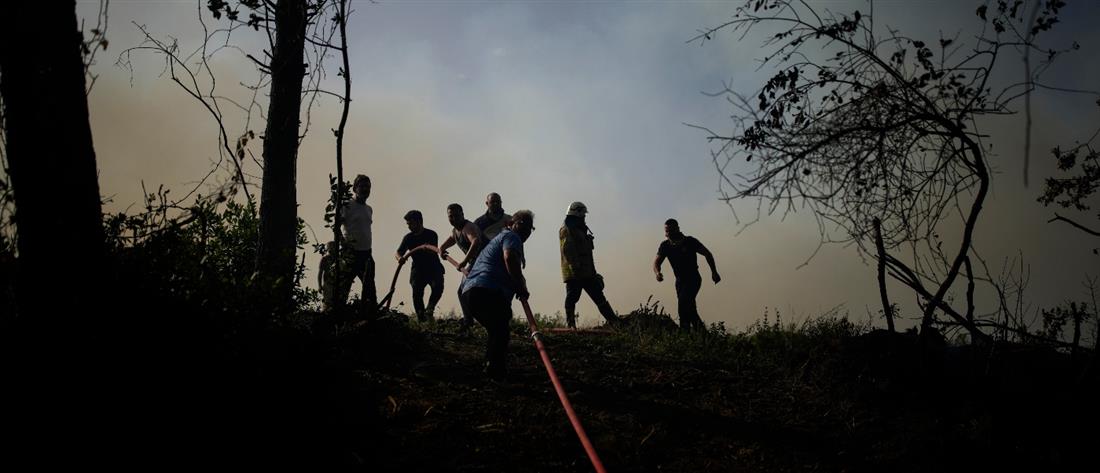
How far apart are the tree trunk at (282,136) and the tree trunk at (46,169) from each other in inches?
137

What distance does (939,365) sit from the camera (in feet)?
25.7

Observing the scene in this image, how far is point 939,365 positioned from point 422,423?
5.45 meters

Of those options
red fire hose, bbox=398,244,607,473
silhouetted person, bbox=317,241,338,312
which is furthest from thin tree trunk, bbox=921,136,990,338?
silhouetted person, bbox=317,241,338,312

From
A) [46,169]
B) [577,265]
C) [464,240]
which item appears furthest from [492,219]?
[46,169]

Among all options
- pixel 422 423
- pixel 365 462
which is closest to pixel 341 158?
pixel 422 423

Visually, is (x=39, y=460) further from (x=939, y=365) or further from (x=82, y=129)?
(x=939, y=365)

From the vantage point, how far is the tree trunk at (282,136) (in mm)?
7969

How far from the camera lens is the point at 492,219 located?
36.8 ft

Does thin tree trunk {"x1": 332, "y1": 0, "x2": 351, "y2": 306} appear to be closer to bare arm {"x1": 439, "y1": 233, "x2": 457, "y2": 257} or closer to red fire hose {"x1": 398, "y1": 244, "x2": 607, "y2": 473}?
red fire hose {"x1": 398, "y1": 244, "x2": 607, "y2": 473}

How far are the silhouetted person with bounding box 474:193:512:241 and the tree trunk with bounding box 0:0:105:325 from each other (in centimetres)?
685

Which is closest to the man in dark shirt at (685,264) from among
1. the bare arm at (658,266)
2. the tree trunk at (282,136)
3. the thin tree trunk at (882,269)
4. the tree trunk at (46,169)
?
the bare arm at (658,266)

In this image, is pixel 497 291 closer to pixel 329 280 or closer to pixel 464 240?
pixel 329 280

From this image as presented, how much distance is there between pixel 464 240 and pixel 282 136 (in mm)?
3745

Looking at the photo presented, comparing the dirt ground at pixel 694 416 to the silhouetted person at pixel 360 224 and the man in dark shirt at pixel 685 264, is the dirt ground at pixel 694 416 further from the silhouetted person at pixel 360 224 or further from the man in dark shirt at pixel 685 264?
the man in dark shirt at pixel 685 264
